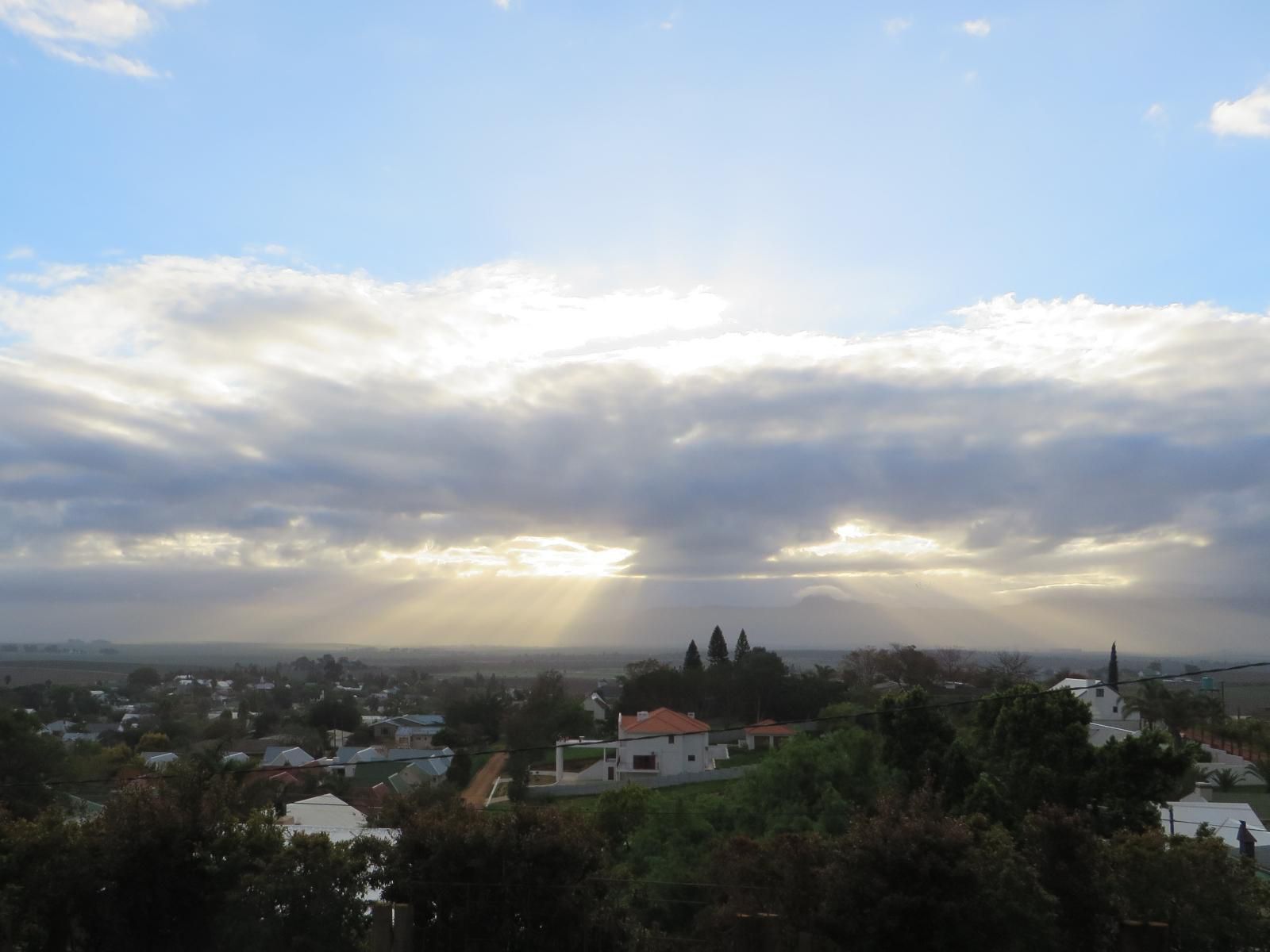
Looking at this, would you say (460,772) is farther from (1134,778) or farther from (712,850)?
(1134,778)

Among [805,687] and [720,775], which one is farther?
[805,687]

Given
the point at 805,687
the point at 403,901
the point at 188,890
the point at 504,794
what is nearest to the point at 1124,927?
the point at 403,901

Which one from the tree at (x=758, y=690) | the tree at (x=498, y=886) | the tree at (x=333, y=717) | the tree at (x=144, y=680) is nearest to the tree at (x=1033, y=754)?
the tree at (x=498, y=886)

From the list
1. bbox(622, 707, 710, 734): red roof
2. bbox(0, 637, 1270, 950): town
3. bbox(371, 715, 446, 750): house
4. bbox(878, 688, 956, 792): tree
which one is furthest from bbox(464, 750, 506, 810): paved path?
bbox(878, 688, 956, 792): tree

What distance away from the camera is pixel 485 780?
41.9 metres

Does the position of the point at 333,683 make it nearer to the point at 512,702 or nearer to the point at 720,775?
the point at 512,702

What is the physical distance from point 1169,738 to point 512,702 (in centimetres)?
4706

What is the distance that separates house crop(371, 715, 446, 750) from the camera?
57656mm

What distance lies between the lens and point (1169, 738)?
16.1 m

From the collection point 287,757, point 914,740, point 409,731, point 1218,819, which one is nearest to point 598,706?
point 409,731

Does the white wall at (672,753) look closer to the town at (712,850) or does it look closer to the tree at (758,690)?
the town at (712,850)

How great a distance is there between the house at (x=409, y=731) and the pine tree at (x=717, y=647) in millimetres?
20662

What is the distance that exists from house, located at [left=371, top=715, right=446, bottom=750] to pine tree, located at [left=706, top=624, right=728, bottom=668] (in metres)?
20.7

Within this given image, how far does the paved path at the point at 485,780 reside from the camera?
3585 centimetres
